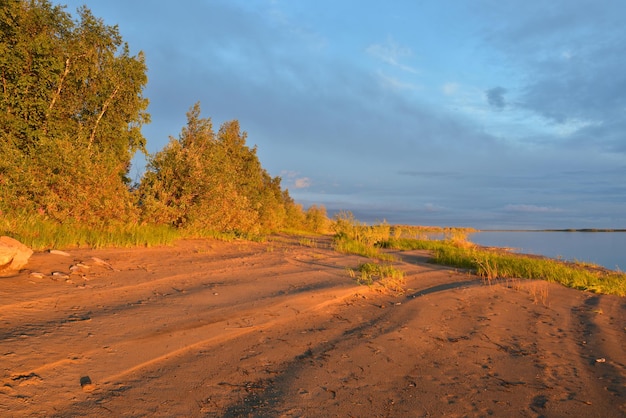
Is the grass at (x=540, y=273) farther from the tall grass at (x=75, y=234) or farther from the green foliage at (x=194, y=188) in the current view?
the tall grass at (x=75, y=234)

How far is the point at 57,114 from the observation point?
1045 cm

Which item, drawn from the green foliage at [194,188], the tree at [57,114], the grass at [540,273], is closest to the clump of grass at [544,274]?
the grass at [540,273]

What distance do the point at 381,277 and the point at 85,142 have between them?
9.18 meters

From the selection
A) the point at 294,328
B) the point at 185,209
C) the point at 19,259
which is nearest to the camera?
the point at 294,328

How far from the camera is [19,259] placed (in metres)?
5.31

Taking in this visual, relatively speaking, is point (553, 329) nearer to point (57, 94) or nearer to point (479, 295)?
point (479, 295)

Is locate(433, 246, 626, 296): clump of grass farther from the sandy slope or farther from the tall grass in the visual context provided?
the tall grass

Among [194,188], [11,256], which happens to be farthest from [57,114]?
[11,256]

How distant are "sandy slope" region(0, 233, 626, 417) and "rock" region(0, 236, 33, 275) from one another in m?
0.20

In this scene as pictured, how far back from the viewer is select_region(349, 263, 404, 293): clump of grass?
7176 millimetres

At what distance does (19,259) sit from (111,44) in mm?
9338

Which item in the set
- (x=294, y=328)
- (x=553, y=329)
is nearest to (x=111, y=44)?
(x=294, y=328)

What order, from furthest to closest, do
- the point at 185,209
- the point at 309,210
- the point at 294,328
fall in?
the point at 309,210 → the point at 185,209 → the point at 294,328

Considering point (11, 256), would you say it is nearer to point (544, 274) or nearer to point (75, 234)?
point (75, 234)
